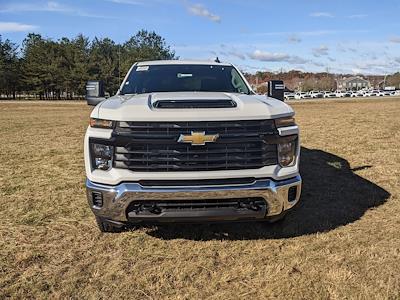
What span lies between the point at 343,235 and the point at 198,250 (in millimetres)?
1456

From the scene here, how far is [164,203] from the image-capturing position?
388cm

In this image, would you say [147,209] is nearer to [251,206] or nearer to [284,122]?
[251,206]

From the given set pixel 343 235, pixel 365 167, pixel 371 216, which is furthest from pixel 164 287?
pixel 365 167

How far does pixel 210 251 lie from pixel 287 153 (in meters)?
1.14

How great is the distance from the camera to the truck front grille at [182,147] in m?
3.85

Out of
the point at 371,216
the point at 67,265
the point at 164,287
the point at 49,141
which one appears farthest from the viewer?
the point at 49,141

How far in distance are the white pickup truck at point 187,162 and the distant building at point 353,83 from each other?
174 meters

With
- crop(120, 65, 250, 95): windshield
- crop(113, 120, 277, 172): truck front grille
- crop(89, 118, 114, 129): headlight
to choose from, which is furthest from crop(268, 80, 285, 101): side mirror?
crop(89, 118, 114, 129): headlight

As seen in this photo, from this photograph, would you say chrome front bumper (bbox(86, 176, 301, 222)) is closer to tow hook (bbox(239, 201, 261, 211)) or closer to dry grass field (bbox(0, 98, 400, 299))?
tow hook (bbox(239, 201, 261, 211))

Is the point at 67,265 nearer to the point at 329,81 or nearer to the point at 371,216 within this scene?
the point at 371,216

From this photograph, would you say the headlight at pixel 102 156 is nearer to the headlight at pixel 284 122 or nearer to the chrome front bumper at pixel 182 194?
the chrome front bumper at pixel 182 194

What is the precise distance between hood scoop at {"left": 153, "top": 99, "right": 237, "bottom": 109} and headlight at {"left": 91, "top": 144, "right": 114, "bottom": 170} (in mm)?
563

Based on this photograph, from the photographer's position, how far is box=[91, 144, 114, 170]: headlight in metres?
3.95

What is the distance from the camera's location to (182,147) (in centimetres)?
387
